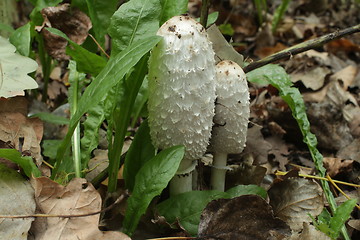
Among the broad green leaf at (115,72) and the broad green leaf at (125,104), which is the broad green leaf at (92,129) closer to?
the broad green leaf at (125,104)

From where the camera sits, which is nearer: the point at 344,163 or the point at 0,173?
the point at 0,173

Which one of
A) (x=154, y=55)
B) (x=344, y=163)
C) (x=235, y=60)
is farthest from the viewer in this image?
(x=344, y=163)

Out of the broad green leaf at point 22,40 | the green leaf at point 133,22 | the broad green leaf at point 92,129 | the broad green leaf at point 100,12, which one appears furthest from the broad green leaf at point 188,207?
the broad green leaf at point 22,40

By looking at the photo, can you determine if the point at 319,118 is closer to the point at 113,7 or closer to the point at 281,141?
the point at 281,141

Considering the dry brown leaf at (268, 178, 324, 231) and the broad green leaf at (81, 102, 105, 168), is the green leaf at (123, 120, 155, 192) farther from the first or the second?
the dry brown leaf at (268, 178, 324, 231)

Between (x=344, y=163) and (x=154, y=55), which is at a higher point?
(x=154, y=55)

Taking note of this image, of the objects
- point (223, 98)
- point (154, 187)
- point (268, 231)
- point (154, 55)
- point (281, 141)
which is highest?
point (154, 55)

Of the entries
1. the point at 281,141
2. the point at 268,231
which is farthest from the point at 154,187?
the point at 281,141
